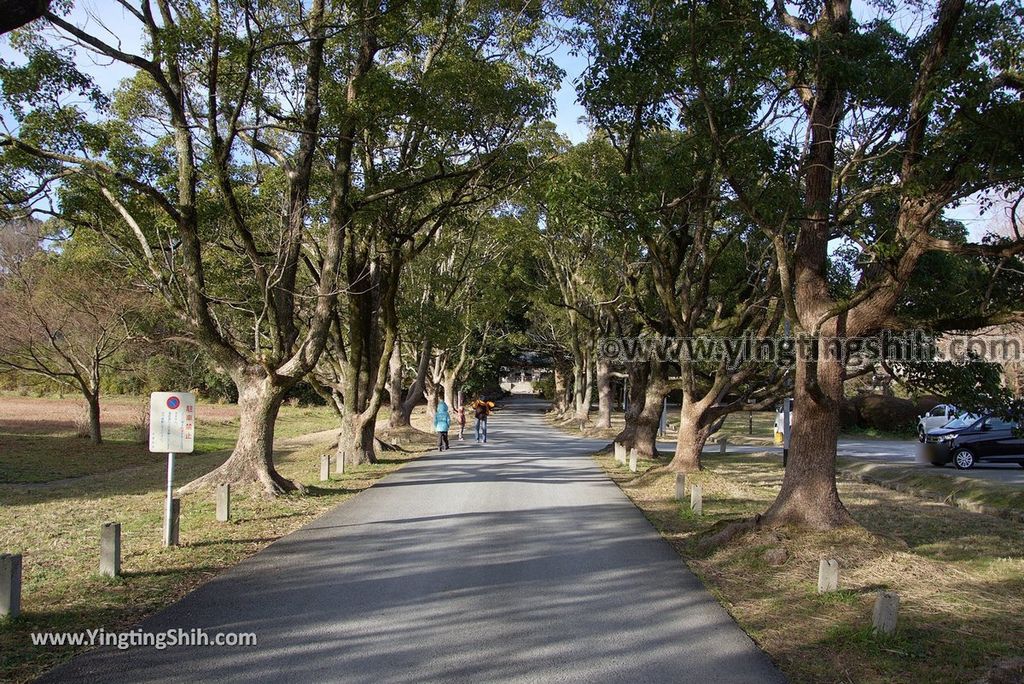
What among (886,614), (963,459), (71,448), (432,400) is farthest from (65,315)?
(963,459)

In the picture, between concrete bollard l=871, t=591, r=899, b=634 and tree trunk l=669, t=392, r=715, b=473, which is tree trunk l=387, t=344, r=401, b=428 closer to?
tree trunk l=669, t=392, r=715, b=473

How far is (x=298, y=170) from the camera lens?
13.8m

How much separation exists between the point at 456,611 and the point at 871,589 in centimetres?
400

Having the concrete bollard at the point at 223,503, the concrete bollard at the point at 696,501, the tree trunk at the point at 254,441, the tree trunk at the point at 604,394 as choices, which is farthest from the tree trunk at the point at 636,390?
the concrete bollard at the point at 223,503

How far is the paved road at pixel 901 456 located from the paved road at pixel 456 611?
1326cm

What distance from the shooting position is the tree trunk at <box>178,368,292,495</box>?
13320 millimetres

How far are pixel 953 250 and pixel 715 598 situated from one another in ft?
13.7

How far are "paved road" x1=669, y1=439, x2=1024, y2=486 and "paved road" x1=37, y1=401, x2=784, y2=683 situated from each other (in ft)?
43.5

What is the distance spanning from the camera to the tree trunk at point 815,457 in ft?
30.8

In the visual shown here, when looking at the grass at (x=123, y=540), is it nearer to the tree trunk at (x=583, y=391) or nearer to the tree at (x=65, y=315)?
the tree at (x=65, y=315)

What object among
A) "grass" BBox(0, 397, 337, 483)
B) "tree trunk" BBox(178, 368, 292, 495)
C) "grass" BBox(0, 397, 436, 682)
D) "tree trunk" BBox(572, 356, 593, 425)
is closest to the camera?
"grass" BBox(0, 397, 436, 682)

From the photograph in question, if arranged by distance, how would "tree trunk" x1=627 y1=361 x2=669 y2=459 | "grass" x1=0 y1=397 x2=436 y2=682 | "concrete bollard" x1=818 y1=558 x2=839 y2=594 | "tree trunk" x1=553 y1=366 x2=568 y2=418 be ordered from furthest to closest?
"tree trunk" x1=553 y1=366 x2=568 y2=418 → "tree trunk" x1=627 y1=361 x2=669 y2=459 → "concrete bollard" x1=818 y1=558 x2=839 y2=594 → "grass" x1=0 y1=397 x2=436 y2=682

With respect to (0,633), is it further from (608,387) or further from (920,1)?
(608,387)

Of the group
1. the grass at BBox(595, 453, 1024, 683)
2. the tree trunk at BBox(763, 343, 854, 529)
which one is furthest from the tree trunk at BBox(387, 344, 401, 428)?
the tree trunk at BBox(763, 343, 854, 529)
